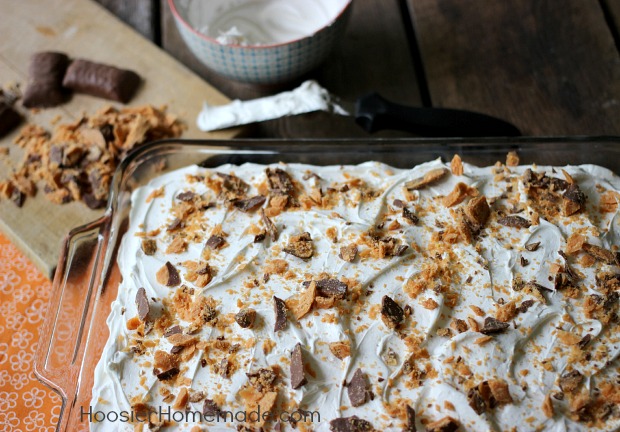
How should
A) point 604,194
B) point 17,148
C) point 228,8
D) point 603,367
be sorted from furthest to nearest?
point 228,8, point 17,148, point 604,194, point 603,367

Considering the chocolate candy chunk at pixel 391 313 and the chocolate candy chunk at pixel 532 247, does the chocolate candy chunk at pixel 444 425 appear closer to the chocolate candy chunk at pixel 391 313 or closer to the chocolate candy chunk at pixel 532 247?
the chocolate candy chunk at pixel 391 313

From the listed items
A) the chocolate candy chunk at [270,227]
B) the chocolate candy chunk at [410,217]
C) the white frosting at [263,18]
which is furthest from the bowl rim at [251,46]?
the chocolate candy chunk at [410,217]

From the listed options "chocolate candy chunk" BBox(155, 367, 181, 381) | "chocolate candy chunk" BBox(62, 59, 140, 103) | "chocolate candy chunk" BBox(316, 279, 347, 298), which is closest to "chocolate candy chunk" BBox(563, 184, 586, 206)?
"chocolate candy chunk" BBox(316, 279, 347, 298)

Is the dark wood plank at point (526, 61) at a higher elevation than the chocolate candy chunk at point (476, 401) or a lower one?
higher

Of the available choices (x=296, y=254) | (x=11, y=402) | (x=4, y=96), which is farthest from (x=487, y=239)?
(x=4, y=96)

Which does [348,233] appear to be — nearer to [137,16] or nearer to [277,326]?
[277,326]

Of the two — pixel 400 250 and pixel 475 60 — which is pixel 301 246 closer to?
pixel 400 250
